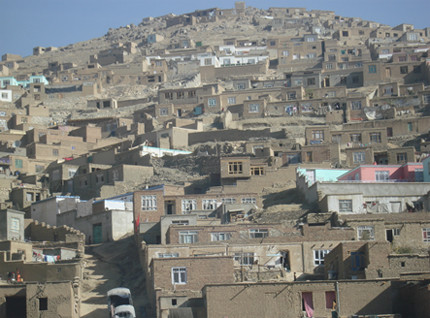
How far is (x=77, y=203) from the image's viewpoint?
5744 centimetres

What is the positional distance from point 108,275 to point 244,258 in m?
7.54

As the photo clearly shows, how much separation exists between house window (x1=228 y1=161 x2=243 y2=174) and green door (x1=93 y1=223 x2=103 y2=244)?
8.72m

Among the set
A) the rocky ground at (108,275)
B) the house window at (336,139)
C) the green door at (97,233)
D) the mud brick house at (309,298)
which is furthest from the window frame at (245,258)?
the house window at (336,139)

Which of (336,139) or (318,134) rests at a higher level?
(318,134)

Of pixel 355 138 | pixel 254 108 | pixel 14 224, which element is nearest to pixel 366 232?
pixel 14 224

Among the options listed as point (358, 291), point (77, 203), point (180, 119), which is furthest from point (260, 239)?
point (180, 119)

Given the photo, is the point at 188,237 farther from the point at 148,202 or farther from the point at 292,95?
the point at 292,95

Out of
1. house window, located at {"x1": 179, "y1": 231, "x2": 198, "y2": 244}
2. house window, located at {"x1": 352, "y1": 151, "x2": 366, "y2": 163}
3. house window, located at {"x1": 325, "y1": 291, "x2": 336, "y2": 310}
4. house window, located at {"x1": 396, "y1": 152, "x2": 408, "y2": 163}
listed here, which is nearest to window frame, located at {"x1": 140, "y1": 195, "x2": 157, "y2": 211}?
house window, located at {"x1": 179, "y1": 231, "x2": 198, "y2": 244}

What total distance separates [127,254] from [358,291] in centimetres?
1691

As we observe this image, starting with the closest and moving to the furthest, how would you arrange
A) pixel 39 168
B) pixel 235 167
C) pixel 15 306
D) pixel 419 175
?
pixel 15 306, pixel 419 175, pixel 235 167, pixel 39 168

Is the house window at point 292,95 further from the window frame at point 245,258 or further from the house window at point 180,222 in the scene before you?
the window frame at point 245,258

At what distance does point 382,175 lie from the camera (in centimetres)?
5406

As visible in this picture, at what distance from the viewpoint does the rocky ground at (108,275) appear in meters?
40.8

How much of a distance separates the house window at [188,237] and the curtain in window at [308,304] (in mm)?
9974
